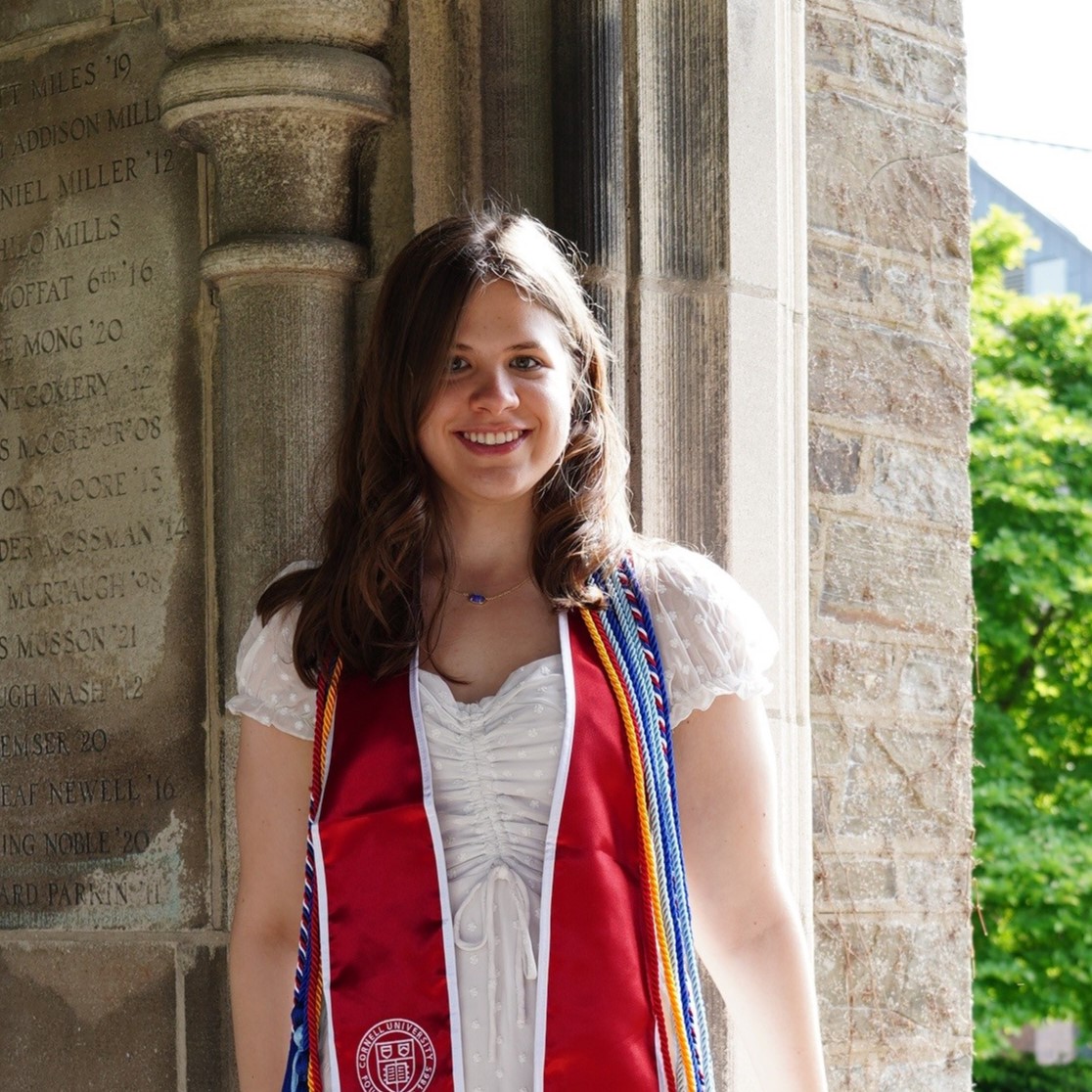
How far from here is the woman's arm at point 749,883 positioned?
6.05ft

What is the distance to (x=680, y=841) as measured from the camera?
1802mm

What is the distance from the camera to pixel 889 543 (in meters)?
3.48

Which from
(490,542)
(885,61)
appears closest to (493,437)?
(490,542)

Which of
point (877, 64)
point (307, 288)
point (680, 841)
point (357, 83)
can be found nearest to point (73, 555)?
point (307, 288)

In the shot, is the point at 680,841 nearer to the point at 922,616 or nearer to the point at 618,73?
the point at 618,73

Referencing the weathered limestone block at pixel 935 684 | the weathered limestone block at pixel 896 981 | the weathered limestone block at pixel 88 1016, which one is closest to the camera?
the weathered limestone block at pixel 88 1016

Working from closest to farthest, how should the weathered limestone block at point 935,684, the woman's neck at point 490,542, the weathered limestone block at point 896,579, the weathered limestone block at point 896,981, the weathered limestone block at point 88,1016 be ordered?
Answer: the woman's neck at point 490,542 → the weathered limestone block at point 88,1016 → the weathered limestone block at point 896,981 → the weathered limestone block at point 896,579 → the weathered limestone block at point 935,684

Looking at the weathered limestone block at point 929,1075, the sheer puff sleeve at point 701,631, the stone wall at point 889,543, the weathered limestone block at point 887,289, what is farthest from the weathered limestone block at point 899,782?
the sheer puff sleeve at point 701,631

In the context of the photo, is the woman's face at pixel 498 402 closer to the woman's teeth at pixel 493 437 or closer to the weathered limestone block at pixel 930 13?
the woman's teeth at pixel 493 437

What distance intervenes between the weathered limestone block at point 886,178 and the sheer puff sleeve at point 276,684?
5.73 feet

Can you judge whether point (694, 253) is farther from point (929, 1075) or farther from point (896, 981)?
point (929, 1075)

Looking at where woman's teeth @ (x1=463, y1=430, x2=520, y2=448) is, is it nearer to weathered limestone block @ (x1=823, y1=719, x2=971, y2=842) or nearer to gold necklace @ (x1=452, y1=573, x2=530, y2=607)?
gold necklace @ (x1=452, y1=573, x2=530, y2=607)

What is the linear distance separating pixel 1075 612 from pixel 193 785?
35.8 ft

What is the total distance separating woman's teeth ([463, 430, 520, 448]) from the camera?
187cm
